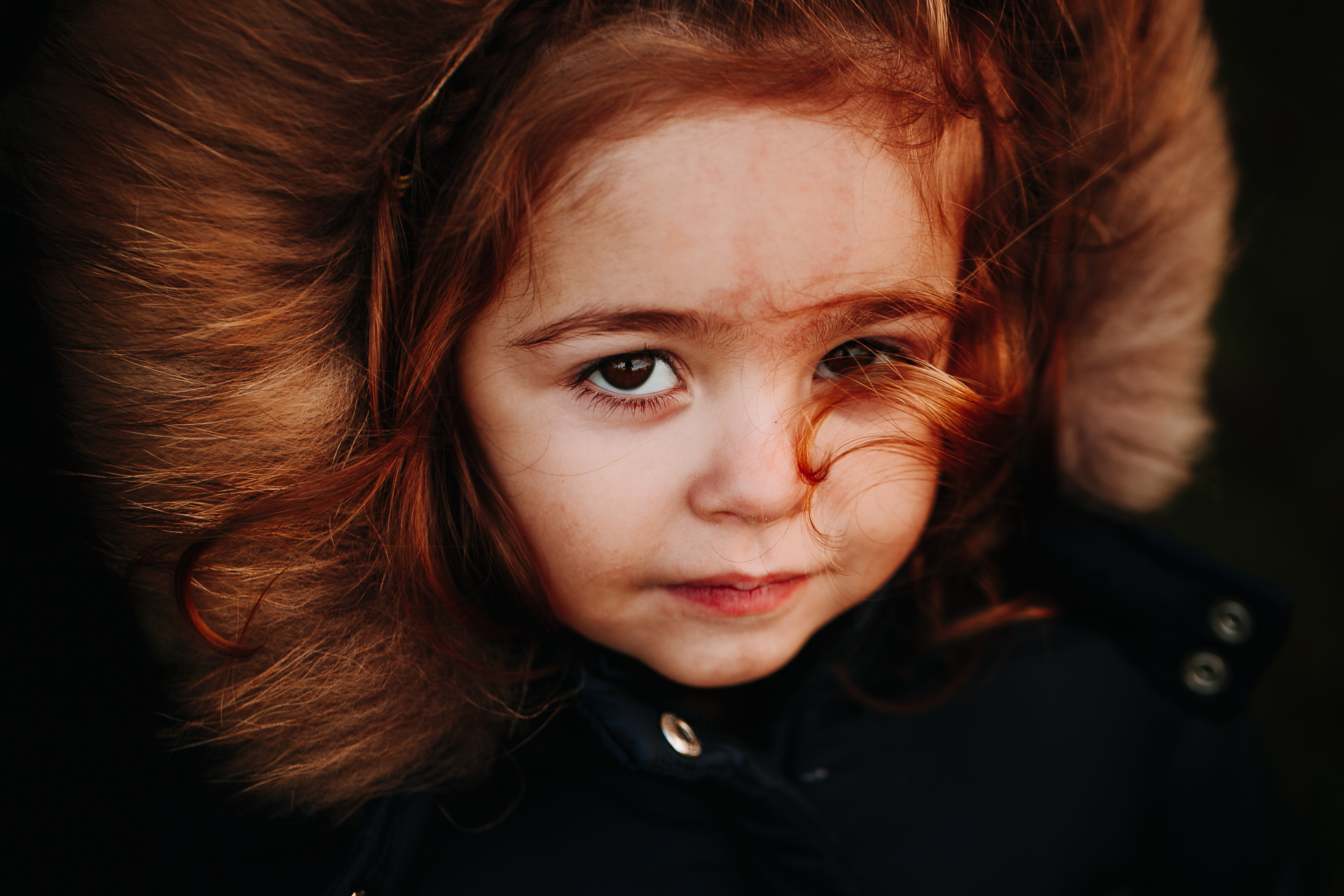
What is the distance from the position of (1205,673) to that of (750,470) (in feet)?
2.18

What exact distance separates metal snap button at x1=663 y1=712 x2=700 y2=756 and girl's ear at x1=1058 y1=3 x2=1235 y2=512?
2.02 ft

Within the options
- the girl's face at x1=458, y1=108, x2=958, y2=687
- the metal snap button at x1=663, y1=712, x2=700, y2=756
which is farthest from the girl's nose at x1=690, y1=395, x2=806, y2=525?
the metal snap button at x1=663, y1=712, x2=700, y2=756

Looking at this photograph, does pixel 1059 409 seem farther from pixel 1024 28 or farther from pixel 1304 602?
pixel 1304 602

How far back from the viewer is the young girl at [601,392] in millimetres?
624

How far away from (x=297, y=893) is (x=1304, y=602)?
1.88m

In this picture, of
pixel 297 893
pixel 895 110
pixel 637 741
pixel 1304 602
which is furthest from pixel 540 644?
pixel 1304 602

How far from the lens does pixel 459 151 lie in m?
0.69

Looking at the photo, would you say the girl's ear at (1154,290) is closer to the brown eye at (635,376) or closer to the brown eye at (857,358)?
the brown eye at (857,358)

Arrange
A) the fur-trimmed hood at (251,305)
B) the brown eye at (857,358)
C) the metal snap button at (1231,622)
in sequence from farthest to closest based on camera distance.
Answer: the metal snap button at (1231,622)
the brown eye at (857,358)
the fur-trimmed hood at (251,305)

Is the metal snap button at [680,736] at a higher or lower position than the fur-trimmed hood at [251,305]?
lower

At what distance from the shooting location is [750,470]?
2.17 ft

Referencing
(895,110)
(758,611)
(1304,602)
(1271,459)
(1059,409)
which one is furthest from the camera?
(1271,459)

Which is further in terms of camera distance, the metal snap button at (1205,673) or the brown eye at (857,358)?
the metal snap button at (1205,673)

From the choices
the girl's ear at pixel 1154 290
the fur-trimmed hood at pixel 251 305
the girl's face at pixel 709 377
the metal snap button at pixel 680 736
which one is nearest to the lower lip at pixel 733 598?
the girl's face at pixel 709 377
